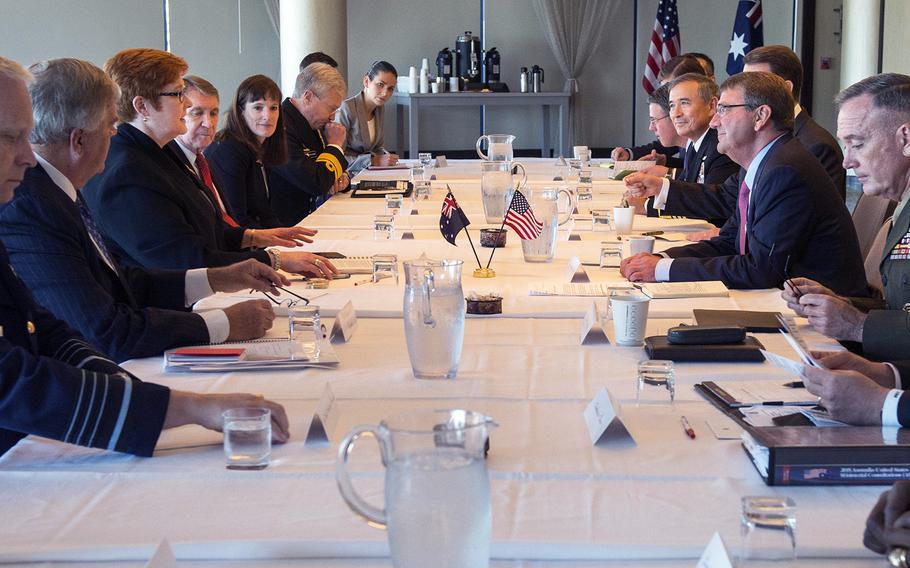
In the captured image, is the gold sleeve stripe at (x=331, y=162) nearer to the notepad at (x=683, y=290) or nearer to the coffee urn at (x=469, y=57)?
the notepad at (x=683, y=290)

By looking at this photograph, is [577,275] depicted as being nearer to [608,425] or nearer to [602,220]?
[602,220]

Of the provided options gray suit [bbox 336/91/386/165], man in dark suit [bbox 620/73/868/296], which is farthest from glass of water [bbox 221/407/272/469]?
gray suit [bbox 336/91/386/165]

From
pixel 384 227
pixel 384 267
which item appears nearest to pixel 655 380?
pixel 384 267

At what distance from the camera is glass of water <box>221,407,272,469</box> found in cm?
151

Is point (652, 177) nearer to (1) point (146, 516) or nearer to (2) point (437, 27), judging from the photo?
(1) point (146, 516)

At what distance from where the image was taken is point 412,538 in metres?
0.96

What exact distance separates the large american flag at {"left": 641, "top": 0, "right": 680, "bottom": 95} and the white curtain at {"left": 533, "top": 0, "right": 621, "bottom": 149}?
0.71 m

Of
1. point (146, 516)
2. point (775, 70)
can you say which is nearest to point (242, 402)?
point (146, 516)

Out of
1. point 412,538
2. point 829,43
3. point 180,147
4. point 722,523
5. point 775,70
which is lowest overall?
point 722,523

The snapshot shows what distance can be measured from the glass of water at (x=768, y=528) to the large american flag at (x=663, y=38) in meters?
11.5

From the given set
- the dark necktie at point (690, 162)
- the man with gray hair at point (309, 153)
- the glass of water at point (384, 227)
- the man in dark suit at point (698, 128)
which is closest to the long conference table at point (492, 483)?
the glass of water at point (384, 227)

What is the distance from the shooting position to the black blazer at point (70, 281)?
221 cm

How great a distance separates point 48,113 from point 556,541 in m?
1.63

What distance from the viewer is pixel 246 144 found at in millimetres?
5027
